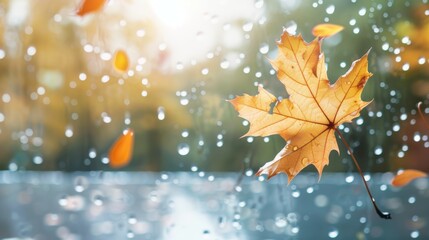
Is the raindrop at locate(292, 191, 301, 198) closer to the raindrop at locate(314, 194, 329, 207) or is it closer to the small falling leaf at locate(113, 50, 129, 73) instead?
the raindrop at locate(314, 194, 329, 207)

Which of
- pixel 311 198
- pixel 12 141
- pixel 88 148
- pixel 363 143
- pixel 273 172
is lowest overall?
pixel 12 141

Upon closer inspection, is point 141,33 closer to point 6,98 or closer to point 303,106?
point 303,106

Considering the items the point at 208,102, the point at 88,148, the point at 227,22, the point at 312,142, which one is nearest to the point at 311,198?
the point at 208,102

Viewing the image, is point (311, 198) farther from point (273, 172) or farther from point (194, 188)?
point (273, 172)

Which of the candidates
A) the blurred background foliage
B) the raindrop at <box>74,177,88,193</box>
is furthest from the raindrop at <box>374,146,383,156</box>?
the raindrop at <box>74,177,88,193</box>

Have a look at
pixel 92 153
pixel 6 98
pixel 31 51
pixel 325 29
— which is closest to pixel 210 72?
pixel 325 29

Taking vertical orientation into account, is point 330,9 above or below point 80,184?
above
